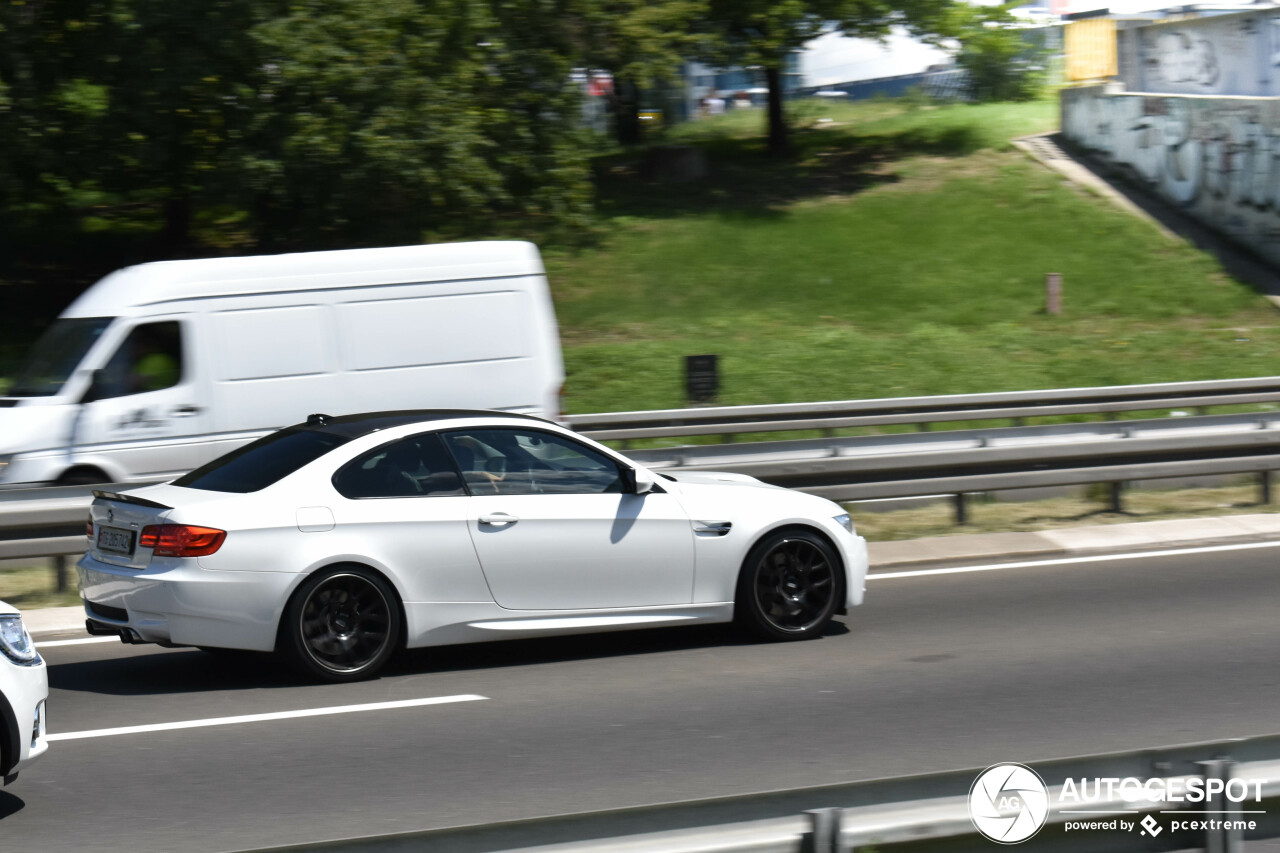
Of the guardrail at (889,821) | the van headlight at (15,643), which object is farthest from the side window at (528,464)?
the guardrail at (889,821)

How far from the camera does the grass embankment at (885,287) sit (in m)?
20.9

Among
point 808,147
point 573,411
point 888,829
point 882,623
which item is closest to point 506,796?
point 888,829

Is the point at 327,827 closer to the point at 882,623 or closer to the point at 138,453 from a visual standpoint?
the point at 882,623

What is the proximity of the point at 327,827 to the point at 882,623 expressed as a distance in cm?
443

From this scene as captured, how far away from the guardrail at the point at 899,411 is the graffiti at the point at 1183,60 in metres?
13.6

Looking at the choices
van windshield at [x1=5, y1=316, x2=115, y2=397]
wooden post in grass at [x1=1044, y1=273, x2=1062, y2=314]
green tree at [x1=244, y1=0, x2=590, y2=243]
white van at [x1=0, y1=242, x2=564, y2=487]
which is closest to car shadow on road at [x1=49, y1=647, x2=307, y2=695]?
white van at [x1=0, y1=242, x2=564, y2=487]

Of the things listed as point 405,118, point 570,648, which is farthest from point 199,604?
point 405,118

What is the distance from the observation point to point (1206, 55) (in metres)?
27.7

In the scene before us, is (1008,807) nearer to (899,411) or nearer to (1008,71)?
(899,411)

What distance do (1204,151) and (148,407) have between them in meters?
21.9

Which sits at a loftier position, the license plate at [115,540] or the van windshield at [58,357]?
the van windshield at [58,357]

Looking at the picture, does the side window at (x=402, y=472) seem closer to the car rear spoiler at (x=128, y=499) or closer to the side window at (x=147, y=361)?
the car rear spoiler at (x=128, y=499)

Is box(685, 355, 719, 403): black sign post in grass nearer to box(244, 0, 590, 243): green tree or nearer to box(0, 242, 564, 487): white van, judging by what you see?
box(244, 0, 590, 243): green tree

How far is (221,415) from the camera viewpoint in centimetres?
1183
